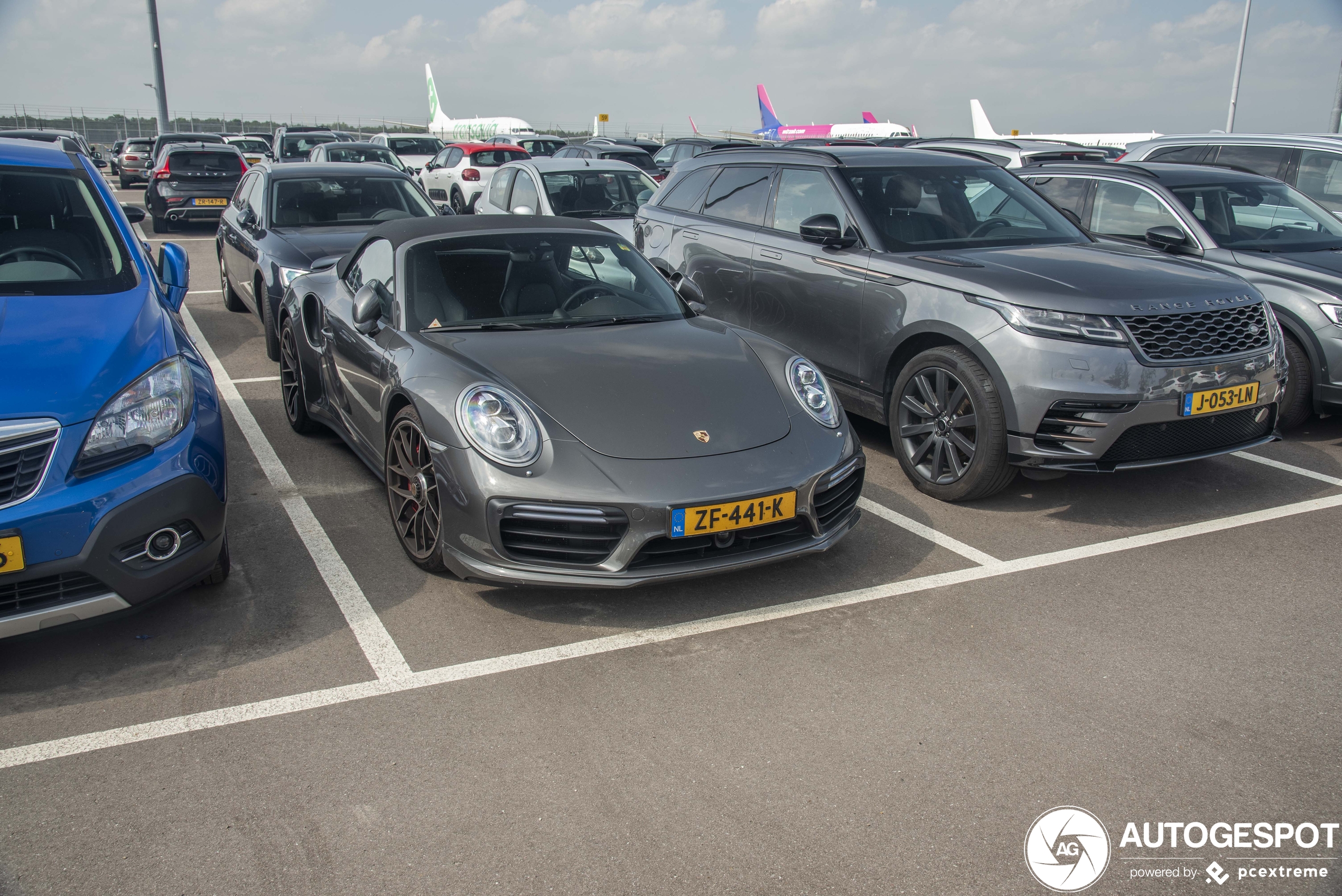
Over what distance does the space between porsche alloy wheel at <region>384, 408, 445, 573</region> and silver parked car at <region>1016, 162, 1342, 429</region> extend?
5069mm

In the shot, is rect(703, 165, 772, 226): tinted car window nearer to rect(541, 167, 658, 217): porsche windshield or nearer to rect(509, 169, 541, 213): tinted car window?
rect(541, 167, 658, 217): porsche windshield

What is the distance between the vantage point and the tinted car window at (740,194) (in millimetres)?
6617

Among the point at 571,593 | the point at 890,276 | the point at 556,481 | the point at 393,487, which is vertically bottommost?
the point at 571,593

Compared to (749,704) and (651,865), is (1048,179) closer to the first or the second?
(749,704)

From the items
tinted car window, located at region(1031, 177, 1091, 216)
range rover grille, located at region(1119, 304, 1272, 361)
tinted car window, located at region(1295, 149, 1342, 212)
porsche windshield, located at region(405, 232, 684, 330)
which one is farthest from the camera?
tinted car window, located at region(1295, 149, 1342, 212)

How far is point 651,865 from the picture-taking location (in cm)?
245

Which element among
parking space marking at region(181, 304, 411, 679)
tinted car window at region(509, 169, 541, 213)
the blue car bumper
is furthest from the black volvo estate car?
the blue car bumper

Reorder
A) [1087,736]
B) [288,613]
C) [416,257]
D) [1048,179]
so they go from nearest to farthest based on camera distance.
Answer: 1. [1087,736]
2. [288,613]
3. [416,257]
4. [1048,179]

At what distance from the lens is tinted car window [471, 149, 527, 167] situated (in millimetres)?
19656

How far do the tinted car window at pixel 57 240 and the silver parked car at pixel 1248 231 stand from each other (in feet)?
19.3

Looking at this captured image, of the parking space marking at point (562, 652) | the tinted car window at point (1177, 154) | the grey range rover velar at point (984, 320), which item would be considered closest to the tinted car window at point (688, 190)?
the grey range rover velar at point (984, 320)

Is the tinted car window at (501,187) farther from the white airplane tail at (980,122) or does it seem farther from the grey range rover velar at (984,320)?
the white airplane tail at (980,122)

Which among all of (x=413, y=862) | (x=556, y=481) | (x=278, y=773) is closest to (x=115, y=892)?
(x=278, y=773)

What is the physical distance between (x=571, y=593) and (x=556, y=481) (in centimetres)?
68
